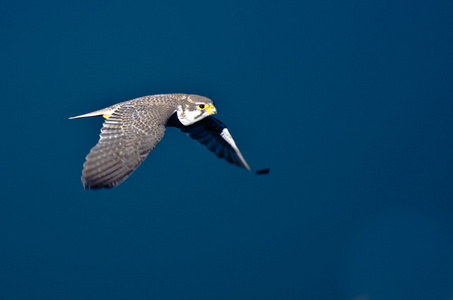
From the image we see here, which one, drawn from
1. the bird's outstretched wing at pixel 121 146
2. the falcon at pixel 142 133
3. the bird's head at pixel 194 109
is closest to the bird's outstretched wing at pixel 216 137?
the falcon at pixel 142 133

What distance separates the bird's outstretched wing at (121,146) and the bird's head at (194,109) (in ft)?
0.95

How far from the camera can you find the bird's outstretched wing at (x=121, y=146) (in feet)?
7.92

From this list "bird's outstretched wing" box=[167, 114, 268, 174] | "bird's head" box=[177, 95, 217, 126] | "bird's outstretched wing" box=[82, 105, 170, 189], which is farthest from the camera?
"bird's outstretched wing" box=[167, 114, 268, 174]

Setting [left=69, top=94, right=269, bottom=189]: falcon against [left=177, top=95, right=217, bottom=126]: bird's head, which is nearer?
[left=69, top=94, right=269, bottom=189]: falcon

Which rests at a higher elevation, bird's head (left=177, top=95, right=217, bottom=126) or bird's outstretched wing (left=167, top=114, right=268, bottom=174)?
bird's head (left=177, top=95, right=217, bottom=126)

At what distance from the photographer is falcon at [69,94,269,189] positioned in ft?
8.05

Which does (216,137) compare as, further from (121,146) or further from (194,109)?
(121,146)

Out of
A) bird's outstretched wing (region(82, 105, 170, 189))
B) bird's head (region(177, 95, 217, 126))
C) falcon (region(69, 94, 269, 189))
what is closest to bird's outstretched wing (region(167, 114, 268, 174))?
falcon (region(69, 94, 269, 189))

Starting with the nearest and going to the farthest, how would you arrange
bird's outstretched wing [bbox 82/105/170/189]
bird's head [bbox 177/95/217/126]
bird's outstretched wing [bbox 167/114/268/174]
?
1. bird's outstretched wing [bbox 82/105/170/189]
2. bird's head [bbox 177/95/217/126]
3. bird's outstretched wing [bbox 167/114/268/174]

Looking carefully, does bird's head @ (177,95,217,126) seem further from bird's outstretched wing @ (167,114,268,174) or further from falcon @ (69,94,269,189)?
bird's outstretched wing @ (167,114,268,174)

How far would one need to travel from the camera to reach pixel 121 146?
2623mm

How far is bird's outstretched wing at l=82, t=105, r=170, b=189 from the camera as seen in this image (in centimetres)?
241

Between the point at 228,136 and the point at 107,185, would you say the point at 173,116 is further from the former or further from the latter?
the point at 107,185

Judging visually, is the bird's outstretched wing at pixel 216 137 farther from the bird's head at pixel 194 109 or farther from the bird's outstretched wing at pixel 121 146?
the bird's outstretched wing at pixel 121 146
